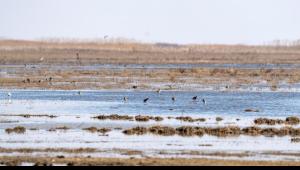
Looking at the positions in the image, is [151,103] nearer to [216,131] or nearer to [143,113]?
[143,113]

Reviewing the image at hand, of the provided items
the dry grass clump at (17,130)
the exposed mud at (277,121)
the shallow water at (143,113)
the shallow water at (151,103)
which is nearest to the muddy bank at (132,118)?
the shallow water at (143,113)

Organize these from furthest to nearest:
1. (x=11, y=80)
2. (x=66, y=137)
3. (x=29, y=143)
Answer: (x=11, y=80)
(x=66, y=137)
(x=29, y=143)

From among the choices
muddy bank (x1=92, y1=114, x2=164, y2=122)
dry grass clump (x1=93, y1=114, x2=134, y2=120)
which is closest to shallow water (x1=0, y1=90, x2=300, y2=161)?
muddy bank (x1=92, y1=114, x2=164, y2=122)

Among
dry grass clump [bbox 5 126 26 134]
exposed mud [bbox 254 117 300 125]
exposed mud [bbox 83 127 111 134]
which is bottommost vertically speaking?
exposed mud [bbox 254 117 300 125]

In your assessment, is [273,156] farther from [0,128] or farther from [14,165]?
[0,128]

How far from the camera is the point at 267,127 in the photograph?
3016cm

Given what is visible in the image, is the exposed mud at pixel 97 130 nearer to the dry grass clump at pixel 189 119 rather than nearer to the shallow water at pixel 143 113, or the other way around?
the shallow water at pixel 143 113

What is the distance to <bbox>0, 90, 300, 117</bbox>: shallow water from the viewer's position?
1454 inches

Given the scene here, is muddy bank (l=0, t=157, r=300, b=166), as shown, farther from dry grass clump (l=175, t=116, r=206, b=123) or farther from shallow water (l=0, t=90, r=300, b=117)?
shallow water (l=0, t=90, r=300, b=117)

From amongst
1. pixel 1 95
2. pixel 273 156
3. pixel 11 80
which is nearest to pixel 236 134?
pixel 273 156

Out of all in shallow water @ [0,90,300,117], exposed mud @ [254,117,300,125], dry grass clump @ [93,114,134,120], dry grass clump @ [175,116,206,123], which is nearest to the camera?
exposed mud @ [254,117,300,125]

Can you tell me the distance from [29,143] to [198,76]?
44.6 metres

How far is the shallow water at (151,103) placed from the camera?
36.9 metres

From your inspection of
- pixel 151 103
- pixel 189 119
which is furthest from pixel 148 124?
pixel 151 103
